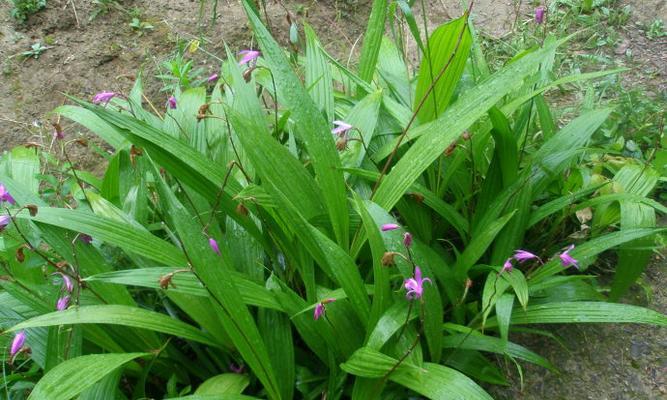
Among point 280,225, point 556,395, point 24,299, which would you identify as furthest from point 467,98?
point 24,299

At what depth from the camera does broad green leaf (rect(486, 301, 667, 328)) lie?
1521mm

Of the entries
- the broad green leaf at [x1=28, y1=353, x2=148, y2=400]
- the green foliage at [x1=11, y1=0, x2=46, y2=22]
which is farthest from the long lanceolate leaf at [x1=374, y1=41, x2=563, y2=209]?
the green foliage at [x1=11, y1=0, x2=46, y2=22]

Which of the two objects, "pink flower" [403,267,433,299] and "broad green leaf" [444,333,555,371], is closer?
"pink flower" [403,267,433,299]

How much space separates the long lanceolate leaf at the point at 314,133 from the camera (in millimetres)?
1685

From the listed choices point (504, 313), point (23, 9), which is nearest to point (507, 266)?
point (504, 313)

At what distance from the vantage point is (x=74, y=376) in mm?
1344

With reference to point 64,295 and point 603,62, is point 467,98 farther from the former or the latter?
point 603,62

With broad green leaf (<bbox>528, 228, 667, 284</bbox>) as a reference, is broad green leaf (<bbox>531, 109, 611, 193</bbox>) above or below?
above

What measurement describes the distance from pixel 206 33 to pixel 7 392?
7.92 ft

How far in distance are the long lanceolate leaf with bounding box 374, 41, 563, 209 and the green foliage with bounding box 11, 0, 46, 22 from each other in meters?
2.91

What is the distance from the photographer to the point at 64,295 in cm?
162

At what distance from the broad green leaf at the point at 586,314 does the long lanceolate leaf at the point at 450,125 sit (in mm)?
450

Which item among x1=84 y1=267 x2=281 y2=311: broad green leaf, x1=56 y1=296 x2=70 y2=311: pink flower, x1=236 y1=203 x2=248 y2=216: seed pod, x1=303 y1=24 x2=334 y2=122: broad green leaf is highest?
x1=303 y1=24 x2=334 y2=122: broad green leaf

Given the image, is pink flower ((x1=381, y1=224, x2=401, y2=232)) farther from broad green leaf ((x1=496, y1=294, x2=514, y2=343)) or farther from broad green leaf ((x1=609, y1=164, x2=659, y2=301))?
broad green leaf ((x1=609, y1=164, x2=659, y2=301))
